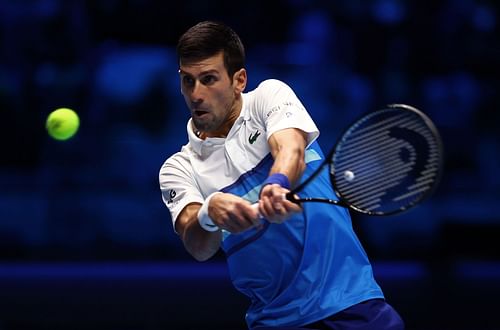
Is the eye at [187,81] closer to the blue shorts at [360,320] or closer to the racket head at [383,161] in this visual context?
the racket head at [383,161]

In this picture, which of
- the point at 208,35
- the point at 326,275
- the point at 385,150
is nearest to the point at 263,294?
the point at 326,275

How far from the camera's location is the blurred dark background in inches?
293

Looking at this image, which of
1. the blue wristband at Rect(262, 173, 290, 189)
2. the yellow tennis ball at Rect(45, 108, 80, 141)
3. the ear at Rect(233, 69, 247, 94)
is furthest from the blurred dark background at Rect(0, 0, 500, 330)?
the blue wristband at Rect(262, 173, 290, 189)

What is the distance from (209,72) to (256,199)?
21.4 inches

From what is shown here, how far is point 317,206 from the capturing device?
150 inches

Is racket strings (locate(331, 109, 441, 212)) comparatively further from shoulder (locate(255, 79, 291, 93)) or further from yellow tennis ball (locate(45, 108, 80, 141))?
yellow tennis ball (locate(45, 108, 80, 141))

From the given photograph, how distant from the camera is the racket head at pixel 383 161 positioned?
3.55 metres

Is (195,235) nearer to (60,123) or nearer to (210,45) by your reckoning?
(210,45)

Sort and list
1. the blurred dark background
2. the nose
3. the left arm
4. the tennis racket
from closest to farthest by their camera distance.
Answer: the left arm → the tennis racket → the nose → the blurred dark background

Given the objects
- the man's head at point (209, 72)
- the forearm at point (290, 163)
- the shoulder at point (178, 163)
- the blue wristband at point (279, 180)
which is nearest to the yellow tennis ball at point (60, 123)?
the shoulder at point (178, 163)

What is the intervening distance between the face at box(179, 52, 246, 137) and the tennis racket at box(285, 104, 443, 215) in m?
0.46

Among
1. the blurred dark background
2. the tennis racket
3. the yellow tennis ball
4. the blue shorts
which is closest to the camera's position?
the tennis racket

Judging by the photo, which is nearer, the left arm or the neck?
the left arm

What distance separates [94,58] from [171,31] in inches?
29.3
